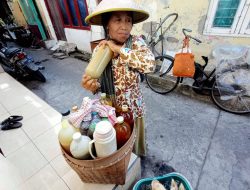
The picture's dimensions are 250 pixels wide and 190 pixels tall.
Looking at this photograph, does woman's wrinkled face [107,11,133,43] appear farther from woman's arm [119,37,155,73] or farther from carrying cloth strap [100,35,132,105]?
carrying cloth strap [100,35,132,105]

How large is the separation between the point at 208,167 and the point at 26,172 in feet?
6.39

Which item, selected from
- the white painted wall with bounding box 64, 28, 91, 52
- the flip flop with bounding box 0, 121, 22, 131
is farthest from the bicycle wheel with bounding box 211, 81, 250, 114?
the white painted wall with bounding box 64, 28, 91, 52

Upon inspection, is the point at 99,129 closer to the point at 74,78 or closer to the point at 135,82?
the point at 135,82

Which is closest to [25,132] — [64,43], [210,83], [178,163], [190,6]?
[178,163]

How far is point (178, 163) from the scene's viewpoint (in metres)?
1.76

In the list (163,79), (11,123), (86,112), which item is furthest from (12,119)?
(163,79)

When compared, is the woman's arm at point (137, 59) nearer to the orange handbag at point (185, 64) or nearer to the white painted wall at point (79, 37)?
the orange handbag at point (185, 64)

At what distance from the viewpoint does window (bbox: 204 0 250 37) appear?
2188mm

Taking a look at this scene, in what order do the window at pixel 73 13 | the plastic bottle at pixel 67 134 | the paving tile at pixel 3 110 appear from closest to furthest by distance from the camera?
the plastic bottle at pixel 67 134, the paving tile at pixel 3 110, the window at pixel 73 13

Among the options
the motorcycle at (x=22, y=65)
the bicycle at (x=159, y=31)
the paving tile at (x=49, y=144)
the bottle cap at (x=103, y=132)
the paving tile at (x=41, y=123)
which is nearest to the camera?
the bottle cap at (x=103, y=132)

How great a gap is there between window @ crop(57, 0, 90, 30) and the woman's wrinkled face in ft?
13.3

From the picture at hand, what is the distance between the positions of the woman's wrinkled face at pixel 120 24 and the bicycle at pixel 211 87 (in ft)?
5.82

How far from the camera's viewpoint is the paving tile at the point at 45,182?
1340 mm

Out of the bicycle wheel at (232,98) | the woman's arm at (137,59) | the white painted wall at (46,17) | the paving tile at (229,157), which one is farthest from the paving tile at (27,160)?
the white painted wall at (46,17)
